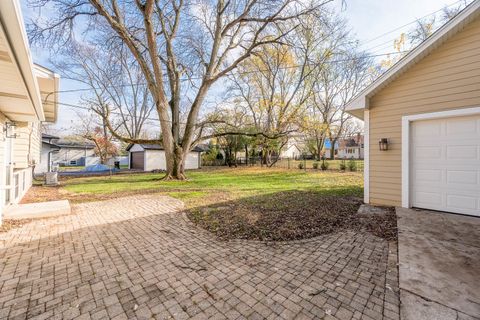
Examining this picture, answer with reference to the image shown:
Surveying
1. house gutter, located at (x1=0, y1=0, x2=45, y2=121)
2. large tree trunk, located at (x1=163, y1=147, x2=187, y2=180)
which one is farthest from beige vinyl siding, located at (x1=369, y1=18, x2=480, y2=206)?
large tree trunk, located at (x1=163, y1=147, x2=187, y2=180)

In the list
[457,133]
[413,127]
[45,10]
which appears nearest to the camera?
[457,133]

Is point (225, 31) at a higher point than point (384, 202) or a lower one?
higher

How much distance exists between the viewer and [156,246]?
11.0 ft

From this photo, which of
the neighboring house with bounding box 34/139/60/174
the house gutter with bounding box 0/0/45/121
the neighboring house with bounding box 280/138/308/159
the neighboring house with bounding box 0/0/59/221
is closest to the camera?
the house gutter with bounding box 0/0/45/121

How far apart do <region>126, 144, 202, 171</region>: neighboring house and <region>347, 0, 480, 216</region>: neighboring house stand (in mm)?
19227

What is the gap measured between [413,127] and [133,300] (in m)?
6.49

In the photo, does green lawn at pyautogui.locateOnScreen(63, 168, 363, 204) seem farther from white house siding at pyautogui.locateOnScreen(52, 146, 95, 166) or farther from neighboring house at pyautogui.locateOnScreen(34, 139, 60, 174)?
white house siding at pyautogui.locateOnScreen(52, 146, 95, 166)

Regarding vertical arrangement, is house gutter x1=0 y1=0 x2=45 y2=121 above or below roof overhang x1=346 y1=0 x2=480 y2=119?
below

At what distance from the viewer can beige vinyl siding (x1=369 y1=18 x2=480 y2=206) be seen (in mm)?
4395

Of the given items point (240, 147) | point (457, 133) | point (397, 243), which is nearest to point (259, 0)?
point (457, 133)

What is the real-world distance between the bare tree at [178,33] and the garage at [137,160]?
10277mm

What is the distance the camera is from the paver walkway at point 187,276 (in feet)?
6.30

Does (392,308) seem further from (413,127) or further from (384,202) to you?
(413,127)

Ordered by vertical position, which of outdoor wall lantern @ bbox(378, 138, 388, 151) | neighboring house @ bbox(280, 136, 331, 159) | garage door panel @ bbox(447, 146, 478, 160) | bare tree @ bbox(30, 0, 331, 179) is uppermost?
bare tree @ bbox(30, 0, 331, 179)
